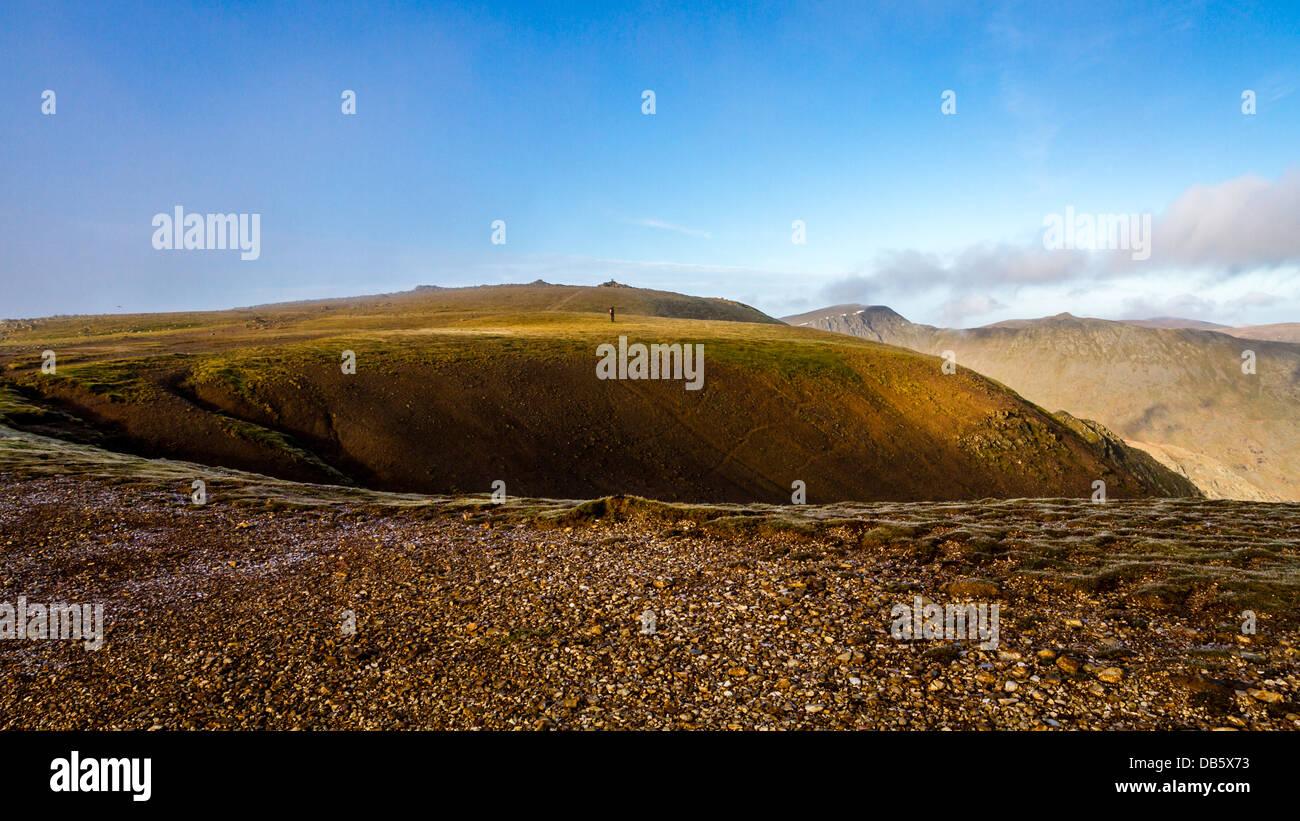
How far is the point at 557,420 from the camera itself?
5191 centimetres

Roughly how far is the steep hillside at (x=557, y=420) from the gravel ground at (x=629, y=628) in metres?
21.2

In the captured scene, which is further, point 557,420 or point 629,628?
point 557,420

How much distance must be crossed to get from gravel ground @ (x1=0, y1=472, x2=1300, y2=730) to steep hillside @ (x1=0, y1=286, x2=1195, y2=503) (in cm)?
2115

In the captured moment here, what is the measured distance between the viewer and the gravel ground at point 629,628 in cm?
917

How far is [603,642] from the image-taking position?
11.7 meters

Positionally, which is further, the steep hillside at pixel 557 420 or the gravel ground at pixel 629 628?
the steep hillside at pixel 557 420

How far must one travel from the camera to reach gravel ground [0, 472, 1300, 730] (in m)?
9.17

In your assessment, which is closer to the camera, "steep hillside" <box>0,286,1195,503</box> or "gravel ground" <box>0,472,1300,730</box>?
"gravel ground" <box>0,472,1300,730</box>

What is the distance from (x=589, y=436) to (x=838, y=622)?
3913 centimetres

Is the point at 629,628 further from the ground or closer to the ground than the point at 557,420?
closer to the ground

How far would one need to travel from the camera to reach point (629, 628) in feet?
40.8

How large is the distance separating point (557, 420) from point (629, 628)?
40.4 metres
